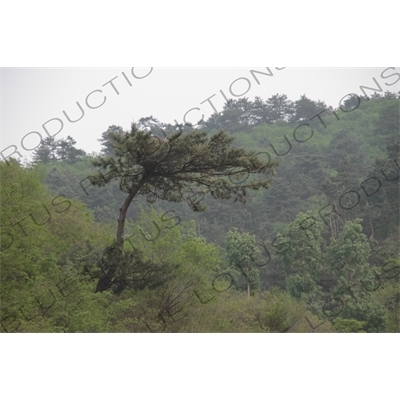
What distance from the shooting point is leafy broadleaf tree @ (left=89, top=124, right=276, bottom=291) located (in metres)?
12.0

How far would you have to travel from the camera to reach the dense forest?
39.6 ft

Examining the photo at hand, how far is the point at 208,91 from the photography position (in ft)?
102

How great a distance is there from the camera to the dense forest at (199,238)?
1206 centimetres

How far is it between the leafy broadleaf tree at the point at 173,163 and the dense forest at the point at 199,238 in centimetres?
3

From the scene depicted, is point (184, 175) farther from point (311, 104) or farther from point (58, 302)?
point (311, 104)

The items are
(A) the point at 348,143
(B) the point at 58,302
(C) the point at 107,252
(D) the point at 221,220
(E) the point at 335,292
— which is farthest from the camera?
(A) the point at 348,143

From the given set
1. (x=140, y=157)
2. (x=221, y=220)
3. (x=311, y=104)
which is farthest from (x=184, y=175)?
(x=311, y=104)

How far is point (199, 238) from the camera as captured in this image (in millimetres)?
20031

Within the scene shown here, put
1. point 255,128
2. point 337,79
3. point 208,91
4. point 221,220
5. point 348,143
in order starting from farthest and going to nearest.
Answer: point 255,128
point 348,143
point 337,79
point 221,220
point 208,91

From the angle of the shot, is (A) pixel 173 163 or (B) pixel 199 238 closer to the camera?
(A) pixel 173 163

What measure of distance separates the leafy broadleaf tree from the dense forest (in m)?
0.03

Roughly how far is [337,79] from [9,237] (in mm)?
34433

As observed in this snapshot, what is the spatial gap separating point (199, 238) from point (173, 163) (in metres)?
7.99

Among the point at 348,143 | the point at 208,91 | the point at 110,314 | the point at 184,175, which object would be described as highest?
the point at 208,91
